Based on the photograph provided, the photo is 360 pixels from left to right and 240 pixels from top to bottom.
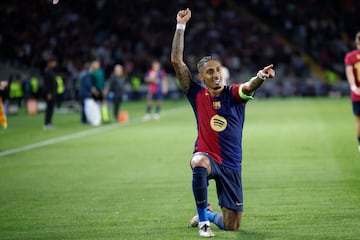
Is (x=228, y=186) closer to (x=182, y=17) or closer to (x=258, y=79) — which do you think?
(x=258, y=79)

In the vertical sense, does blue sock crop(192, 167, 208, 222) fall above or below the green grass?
above

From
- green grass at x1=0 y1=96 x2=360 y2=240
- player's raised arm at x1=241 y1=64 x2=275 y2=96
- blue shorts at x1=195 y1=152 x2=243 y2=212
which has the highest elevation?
player's raised arm at x1=241 y1=64 x2=275 y2=96

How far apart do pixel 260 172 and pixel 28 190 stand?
416cm

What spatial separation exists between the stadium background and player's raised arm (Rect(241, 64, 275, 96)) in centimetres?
3331

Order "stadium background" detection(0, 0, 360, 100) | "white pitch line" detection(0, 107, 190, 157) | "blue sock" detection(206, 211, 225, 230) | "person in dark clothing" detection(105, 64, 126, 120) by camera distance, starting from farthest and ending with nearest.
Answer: "stadium background" detection(0, 0, 360, 100) → "person in dark clothing" detection(105, 64, 126, 120) → "white pitch line" detection(0, 107, 190, 157) → "blue sock" detection(206, 211, 225, 230)

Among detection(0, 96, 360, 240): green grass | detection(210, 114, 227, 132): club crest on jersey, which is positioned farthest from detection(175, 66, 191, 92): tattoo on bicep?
detection(0, 96, 360, 240): green grass

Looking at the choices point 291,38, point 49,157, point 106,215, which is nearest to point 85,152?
point 49,157

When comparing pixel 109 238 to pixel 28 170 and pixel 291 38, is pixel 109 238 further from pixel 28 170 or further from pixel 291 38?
pixel 291 38

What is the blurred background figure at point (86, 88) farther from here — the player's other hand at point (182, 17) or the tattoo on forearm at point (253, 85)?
the tattoo on forearm at point (253, 85)

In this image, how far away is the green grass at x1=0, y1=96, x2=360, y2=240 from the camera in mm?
8828

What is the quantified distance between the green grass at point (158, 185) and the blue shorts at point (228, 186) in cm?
34

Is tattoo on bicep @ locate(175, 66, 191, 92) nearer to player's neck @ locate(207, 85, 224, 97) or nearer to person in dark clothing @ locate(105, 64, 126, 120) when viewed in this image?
player's neck @ locate(207, 85, 224, 97)

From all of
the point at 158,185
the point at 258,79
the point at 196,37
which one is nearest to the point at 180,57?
the point at 258,79

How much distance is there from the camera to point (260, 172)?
13.9 metres
